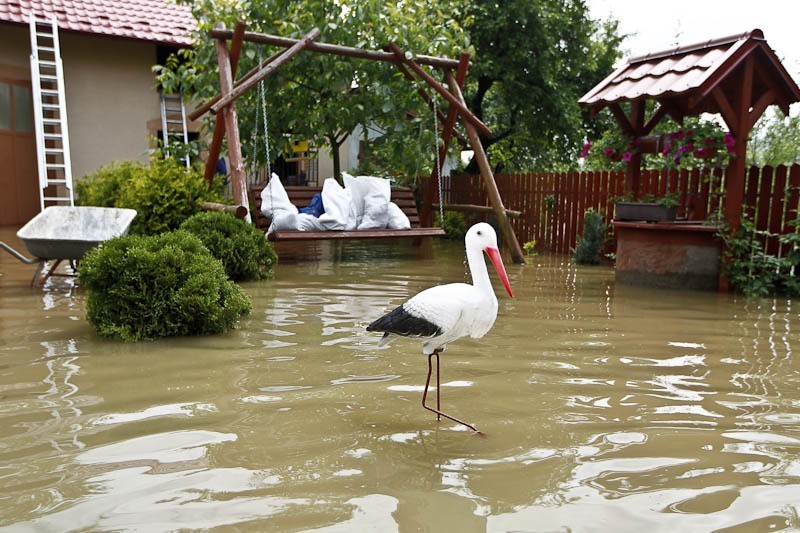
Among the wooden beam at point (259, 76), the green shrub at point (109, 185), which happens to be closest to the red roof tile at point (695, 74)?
the wooden beam at point (259, 76)

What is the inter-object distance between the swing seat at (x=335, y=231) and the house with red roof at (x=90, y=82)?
5835 mm

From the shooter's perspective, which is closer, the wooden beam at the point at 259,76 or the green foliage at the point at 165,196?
the wooden beam at the point at 259,76

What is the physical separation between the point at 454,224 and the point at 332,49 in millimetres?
5938

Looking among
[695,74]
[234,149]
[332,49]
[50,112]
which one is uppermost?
[332,49]

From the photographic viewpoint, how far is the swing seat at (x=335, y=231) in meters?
8.45

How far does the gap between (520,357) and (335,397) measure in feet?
5.00

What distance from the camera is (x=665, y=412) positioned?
3.59 m

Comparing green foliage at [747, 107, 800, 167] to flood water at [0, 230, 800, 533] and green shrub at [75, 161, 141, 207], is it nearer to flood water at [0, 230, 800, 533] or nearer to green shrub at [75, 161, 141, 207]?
flood water at [0, 230, 800, 533]

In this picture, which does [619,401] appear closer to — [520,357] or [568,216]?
[520,357]

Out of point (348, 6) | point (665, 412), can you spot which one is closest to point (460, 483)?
point (665, 412)

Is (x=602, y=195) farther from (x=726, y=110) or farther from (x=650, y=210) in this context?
(x=726, y=110)

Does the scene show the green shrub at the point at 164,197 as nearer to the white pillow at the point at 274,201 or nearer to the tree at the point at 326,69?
the white pillow at the point at 274,201

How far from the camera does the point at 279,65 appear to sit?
8.73 meters

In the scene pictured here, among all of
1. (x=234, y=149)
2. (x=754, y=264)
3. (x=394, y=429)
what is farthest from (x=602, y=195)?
(x=394, y=429)
